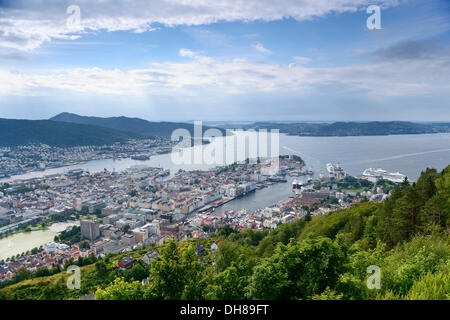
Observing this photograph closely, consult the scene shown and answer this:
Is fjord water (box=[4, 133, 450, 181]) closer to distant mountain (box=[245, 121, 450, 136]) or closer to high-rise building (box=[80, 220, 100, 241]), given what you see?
distant mountain (box=[245, 121, 450, 136])

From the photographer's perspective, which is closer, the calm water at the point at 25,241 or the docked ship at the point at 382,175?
the calm water at the point at 25,241

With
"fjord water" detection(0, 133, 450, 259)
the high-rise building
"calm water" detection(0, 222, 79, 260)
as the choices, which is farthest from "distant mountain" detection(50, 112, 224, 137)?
the high-rise building

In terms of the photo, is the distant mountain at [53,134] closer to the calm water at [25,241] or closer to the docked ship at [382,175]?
the calm water at [25,241]

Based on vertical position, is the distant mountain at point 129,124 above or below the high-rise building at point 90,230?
above

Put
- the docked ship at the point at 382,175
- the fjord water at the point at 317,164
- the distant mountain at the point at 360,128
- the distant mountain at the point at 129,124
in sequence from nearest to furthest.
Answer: the fjord water at the point at 317,164 → the docked ship at the point at 382,175 → the distant mountain at the point at 360,128 → the distant mountain at the point at 129,124

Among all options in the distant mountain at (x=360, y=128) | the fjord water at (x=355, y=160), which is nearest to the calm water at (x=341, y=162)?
the fjord water at (x=355, y=160)

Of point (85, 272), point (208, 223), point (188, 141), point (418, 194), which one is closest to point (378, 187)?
point (208, 223)
